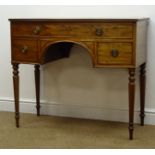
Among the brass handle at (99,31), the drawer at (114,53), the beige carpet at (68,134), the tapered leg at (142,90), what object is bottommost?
the beige carpet at (68,134)

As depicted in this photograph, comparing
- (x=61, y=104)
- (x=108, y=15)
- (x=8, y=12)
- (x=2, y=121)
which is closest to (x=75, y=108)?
(x=61, y=104)

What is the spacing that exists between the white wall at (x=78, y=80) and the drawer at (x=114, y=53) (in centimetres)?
44

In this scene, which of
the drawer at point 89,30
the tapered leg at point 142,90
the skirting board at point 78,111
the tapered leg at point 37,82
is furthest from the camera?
the tapered leg at point 37,82

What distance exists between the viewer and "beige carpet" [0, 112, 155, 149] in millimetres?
2301

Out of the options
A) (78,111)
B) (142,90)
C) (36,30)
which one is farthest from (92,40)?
(78,111)

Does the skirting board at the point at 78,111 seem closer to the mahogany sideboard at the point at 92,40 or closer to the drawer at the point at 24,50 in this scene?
the mahogany sideboard at the point at 92,40

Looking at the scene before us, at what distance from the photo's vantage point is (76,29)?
2.30 m

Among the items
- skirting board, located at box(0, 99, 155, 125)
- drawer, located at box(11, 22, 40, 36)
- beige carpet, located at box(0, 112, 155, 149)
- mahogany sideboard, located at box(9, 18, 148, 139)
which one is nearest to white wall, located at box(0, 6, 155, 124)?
skirting board, located at box(0, 99, 155, 125)

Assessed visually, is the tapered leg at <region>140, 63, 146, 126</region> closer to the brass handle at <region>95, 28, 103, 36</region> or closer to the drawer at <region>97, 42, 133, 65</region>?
the drawer at <region>97, 42, 133, 65</region>

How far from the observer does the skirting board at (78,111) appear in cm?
274

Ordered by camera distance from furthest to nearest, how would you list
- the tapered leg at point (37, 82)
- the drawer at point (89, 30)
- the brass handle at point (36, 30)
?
the tapered leg at point (37, 82)
the brass handle at point (36, 30)
the drawer at point (89, 30)

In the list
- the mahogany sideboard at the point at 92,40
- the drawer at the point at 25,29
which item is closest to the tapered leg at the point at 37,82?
the mahogany sideboard at the point at 92,40

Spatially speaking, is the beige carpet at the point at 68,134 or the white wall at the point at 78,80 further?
the white wall at the point at 78,80
